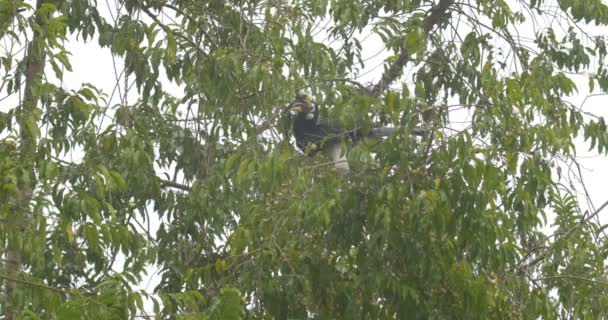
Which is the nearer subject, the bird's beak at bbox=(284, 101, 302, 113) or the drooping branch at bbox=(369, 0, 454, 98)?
the bird's beak at bbox=(284, 101, 302, 113)

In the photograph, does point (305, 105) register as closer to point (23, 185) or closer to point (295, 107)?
point (295, 107)

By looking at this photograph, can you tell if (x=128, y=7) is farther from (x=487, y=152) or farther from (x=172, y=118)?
(x=487, y=152)

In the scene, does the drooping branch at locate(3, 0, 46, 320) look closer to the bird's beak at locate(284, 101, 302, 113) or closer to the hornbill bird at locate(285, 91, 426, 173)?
the bird's beak at locate(284, 101, 302, 113)

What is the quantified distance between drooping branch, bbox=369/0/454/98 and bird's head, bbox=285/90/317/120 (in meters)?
0.37

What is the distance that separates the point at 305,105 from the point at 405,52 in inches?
23.6

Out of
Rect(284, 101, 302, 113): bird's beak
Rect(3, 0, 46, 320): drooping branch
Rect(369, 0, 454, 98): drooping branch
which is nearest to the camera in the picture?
Rect(3, 0, 46, 320): drooping branch

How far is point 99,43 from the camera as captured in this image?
5.47 meters

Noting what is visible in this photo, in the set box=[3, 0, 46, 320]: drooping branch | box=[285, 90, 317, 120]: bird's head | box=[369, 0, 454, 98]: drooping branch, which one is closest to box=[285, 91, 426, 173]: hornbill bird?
box=[285, 90, 317, 120]: bird's head

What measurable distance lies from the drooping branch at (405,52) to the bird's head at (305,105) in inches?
14.6

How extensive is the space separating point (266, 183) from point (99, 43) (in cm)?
174

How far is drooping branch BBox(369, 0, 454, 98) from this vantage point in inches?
226

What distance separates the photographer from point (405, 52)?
5875 mm

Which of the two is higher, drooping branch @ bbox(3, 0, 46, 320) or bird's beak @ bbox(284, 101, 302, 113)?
bird's beak @ bbox(284, 101, 302, 113)

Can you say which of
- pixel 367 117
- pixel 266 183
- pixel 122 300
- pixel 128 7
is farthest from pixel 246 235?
pixel 128 7
